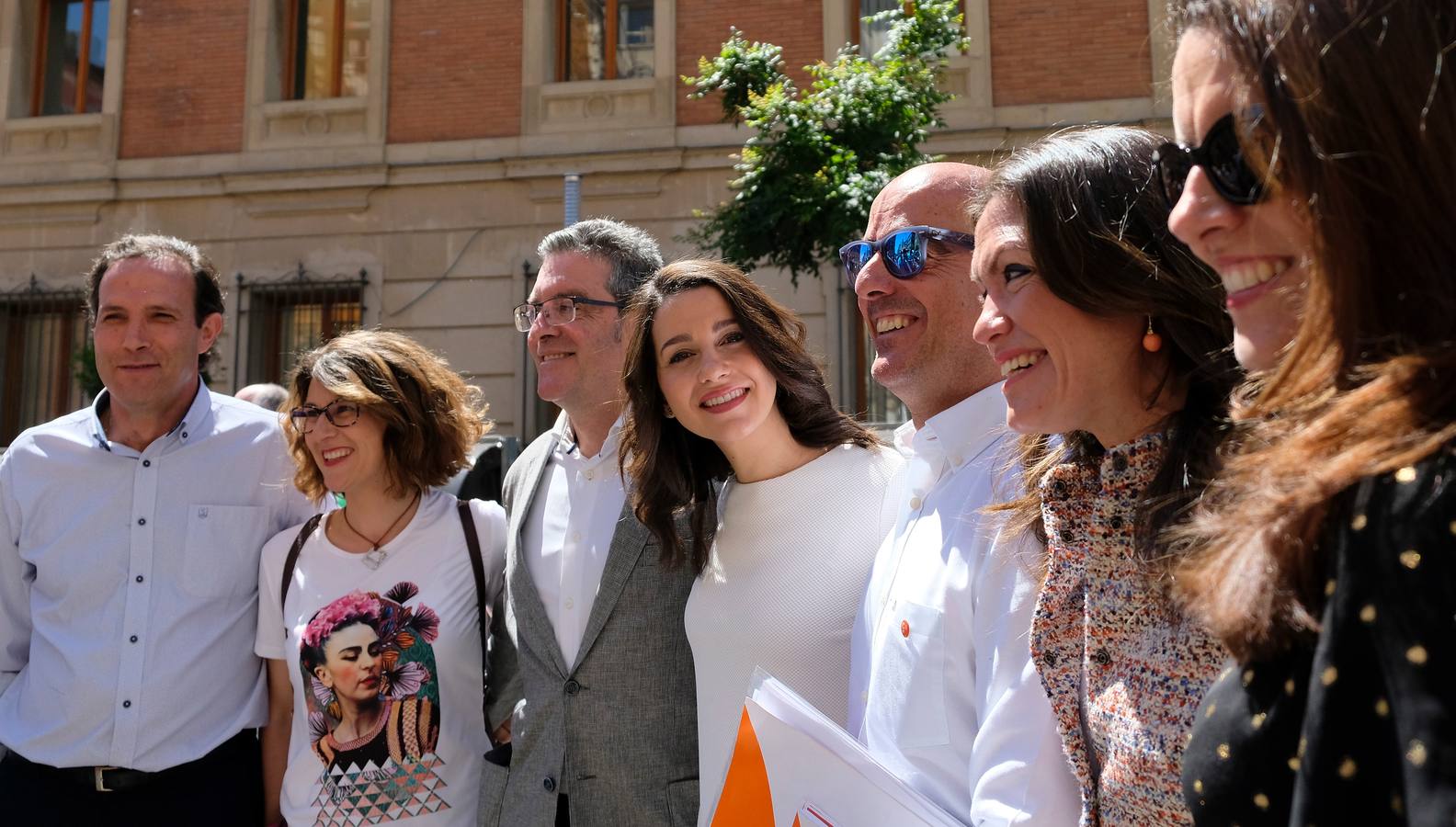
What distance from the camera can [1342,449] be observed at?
0.95 metres

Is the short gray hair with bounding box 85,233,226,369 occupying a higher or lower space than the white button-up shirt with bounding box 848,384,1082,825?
higher

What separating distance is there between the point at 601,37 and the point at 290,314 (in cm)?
514

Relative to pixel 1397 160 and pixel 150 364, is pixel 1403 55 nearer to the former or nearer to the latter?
pixel 1397 160

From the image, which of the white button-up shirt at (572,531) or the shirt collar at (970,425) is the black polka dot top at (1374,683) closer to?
the shirt collar at (970,425)

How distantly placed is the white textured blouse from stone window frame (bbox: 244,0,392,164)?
38.0 ft

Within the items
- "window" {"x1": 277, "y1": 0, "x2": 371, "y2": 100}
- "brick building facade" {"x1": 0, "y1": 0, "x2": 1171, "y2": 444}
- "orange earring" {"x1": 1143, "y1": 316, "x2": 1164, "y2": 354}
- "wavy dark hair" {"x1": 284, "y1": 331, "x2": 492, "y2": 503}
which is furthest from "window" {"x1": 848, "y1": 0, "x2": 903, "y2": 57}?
"orange earring" {"x1": 1143, "y1": 316, "x2": 1164, "y2": 354}

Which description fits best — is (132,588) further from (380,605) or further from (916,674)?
(916,674)

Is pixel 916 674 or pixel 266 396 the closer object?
pixel 916 674

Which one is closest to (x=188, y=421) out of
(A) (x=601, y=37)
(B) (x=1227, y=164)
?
(B) (x=1227, y=164)

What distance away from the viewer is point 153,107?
13352 millimetres

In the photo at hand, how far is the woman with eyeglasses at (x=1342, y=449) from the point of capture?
0.85 meters


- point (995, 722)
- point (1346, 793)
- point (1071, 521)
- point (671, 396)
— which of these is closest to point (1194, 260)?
point (1071, 521)

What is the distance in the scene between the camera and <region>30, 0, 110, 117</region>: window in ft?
46.0

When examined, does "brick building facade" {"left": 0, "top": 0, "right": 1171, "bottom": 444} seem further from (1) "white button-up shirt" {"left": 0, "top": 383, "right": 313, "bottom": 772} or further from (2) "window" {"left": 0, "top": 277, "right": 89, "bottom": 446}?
(1) "white button-up shirt" {"left": 0, "top": 383, "right": 313, "bottom": 772}
